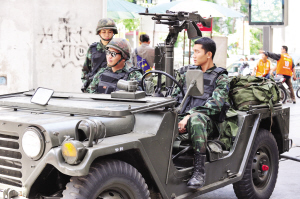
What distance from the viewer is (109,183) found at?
3.50 metres

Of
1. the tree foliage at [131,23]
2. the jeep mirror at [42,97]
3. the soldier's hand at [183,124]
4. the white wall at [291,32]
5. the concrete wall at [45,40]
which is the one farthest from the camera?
the white wall at [291,32]

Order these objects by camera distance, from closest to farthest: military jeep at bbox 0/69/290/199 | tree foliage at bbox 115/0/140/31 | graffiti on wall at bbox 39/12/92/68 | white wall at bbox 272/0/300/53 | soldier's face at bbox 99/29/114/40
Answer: military jeep at bbox 0/69/290/199 < soldier's face at bbox 99/29/114/40 < graffiti on wall at bbox 39/12/92/68 < tree foliage at bbox 115/0/140/31 < white wall at bbox 272/0/300/53

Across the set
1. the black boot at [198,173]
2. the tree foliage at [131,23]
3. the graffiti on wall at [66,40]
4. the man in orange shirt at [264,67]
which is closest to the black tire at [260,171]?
the black boot at [198,173]

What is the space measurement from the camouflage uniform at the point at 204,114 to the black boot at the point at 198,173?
6 cm

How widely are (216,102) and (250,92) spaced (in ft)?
2.31

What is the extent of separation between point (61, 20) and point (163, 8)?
16.5 ft

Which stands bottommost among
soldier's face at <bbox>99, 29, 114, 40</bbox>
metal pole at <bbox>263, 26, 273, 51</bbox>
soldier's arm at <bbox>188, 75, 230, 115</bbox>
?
soldier's arm at <bbox>188, 75, 230, 115</bbox>

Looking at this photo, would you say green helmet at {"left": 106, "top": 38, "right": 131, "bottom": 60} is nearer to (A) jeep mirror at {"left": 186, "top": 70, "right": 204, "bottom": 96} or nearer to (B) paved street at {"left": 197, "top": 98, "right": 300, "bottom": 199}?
(A) jeep mirror at {"left": 186, "top": 70, "right": 204, "bottom": 96}

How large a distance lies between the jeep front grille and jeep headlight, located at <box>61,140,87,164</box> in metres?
0.46

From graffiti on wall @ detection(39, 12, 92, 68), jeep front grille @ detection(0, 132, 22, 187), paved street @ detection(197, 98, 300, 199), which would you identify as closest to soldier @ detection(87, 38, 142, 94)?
paved street @ detection(197, 98, 300, 199)

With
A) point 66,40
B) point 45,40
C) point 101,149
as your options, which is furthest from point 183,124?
Answer: point 66,40

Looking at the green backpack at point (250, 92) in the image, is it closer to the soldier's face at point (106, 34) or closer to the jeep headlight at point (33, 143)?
the soldier's face at point (106, 34)

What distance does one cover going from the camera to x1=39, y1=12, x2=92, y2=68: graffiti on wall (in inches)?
355

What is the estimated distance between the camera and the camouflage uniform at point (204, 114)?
460 cm
